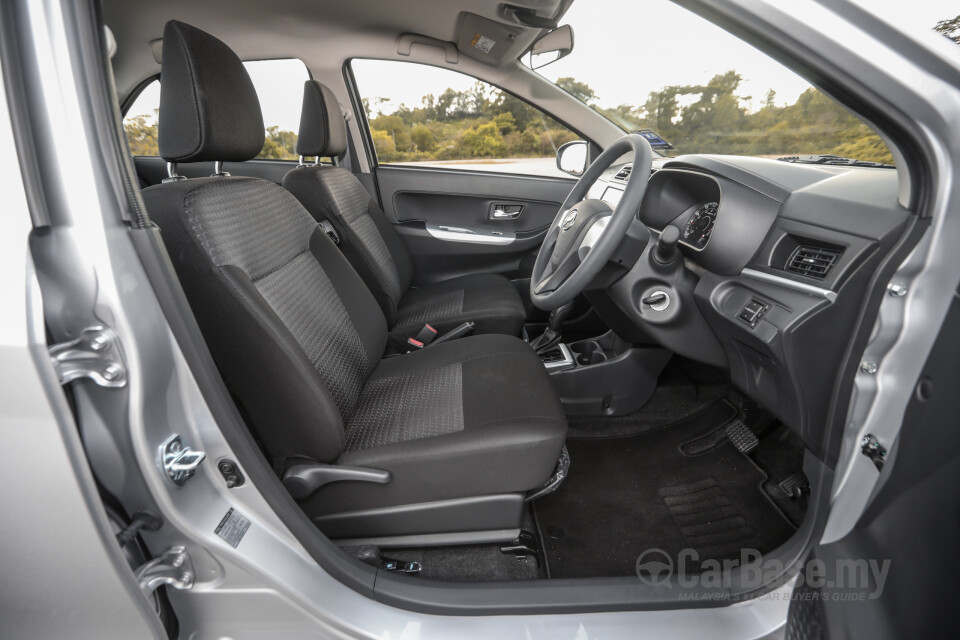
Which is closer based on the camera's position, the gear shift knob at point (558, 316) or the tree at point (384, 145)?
the gear shift knob at point (558, 316)

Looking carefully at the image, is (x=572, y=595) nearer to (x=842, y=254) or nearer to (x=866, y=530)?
(x=866, y=530)

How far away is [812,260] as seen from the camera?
100 centimetres

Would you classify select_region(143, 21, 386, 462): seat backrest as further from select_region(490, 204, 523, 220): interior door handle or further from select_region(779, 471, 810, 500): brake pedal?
select_region(490, 204, 523, 220): interior door handle

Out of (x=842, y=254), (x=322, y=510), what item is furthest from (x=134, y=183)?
(x=842, y=254)

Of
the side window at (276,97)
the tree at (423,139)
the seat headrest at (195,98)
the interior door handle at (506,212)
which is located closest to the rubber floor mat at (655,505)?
the seat headrest at (195,98)

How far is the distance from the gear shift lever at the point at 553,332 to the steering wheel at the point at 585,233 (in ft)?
2.04

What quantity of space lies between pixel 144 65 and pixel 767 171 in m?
2.78

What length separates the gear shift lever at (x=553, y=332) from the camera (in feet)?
7.06

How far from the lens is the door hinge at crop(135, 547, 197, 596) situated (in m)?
0.76

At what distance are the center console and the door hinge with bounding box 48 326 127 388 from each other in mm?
1389

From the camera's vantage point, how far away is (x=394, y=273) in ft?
7.69

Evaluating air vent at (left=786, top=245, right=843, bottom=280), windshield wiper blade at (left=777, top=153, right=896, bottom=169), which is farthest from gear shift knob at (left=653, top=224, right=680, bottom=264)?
windshield wiper blade at (left=777, top=153, right=896, bottom=169)
